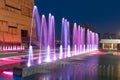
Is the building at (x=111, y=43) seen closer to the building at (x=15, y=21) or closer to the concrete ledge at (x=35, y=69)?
the building at (x=15, y=21)

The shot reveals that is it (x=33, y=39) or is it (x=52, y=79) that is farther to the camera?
(x=33, y=39)

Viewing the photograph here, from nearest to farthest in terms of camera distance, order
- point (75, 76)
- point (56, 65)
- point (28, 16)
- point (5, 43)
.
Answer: point (75, 76) < point (56, 65) < point (5, 43) < point (28, 16)

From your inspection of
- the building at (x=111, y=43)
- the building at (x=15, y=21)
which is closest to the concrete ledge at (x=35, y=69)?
the building at (x=15, y=21)

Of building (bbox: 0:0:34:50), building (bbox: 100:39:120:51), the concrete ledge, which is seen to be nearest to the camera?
the concrete ledge

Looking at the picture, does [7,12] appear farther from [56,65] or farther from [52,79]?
[52,79]

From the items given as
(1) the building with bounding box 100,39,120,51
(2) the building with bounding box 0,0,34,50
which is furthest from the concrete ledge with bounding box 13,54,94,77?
(1) the building with bounding box 100,39,120,51

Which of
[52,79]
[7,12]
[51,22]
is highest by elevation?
[7,12]

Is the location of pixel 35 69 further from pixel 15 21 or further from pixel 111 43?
pixel 111 43

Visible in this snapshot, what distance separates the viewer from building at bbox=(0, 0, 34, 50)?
55.3 metres

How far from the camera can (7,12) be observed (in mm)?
57562

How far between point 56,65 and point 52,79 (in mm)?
6151

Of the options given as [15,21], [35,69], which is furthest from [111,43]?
[35,69]

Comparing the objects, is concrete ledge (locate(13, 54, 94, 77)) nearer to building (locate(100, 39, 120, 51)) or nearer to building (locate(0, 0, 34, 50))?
building (locate(0, 0, 34, 50))

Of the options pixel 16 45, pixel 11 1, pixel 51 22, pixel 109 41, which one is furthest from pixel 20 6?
pixel 109 41
